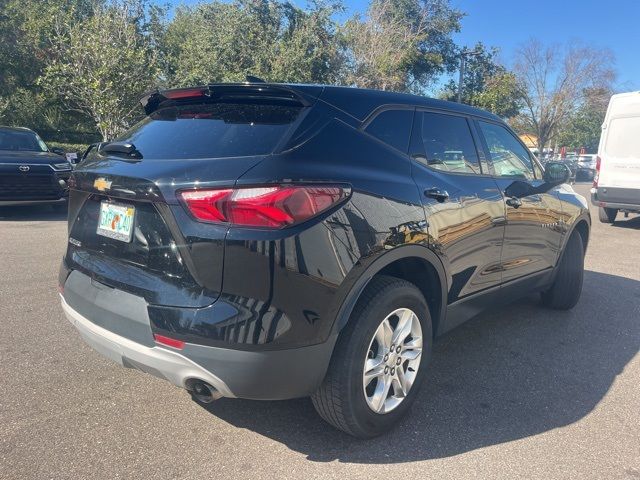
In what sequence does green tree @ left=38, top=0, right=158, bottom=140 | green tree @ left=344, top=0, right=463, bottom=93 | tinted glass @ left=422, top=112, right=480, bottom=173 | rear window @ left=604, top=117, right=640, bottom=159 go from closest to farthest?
tinted glass @ left=422, top=112, right=480, bottom=173 → rear window @ left=604, top=117, right=640, bottom=159 → green tree @ left=38, top=0, right=158, bottom=140 → green tree @ left=344, top=0, right=463, bottom=93

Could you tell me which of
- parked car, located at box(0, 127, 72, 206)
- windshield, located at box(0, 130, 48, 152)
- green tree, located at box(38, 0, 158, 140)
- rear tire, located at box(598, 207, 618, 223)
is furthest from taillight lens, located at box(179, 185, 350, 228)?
green tree, located at box(38, 0, 158, 140)

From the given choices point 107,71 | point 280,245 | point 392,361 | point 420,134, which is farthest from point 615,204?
point 107,71

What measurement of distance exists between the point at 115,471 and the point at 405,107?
2436 mm

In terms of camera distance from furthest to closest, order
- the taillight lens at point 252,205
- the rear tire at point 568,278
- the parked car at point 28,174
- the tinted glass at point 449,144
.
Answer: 1. the parked car at point 28,174
2. the rear tire at point 568,278
3. the tinted glass at point 449,144
4. the taillight lens at point 252,205

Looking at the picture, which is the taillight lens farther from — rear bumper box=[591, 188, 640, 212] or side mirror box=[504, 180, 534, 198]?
rear bumper box=[591, 188, 640, 212]

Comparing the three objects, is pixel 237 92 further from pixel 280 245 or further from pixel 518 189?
pixel 518 189

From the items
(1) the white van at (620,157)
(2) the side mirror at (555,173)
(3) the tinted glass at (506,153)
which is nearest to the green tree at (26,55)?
(1) the white van at (620,157)

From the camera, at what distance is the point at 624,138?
34.0ft

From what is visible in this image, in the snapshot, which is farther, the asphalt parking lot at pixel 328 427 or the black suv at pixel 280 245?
the asphalt parking lot at pixel 328 427

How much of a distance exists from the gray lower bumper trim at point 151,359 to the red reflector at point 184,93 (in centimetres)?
129

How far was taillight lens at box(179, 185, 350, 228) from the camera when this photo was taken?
7.04 ft

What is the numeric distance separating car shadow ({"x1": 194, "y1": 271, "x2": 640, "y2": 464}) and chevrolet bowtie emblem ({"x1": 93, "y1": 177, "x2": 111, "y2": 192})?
135 centimetres

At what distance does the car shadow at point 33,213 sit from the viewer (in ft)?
30.5

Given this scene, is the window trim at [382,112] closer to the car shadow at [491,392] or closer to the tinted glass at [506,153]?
the tinted glass at [506,153]
